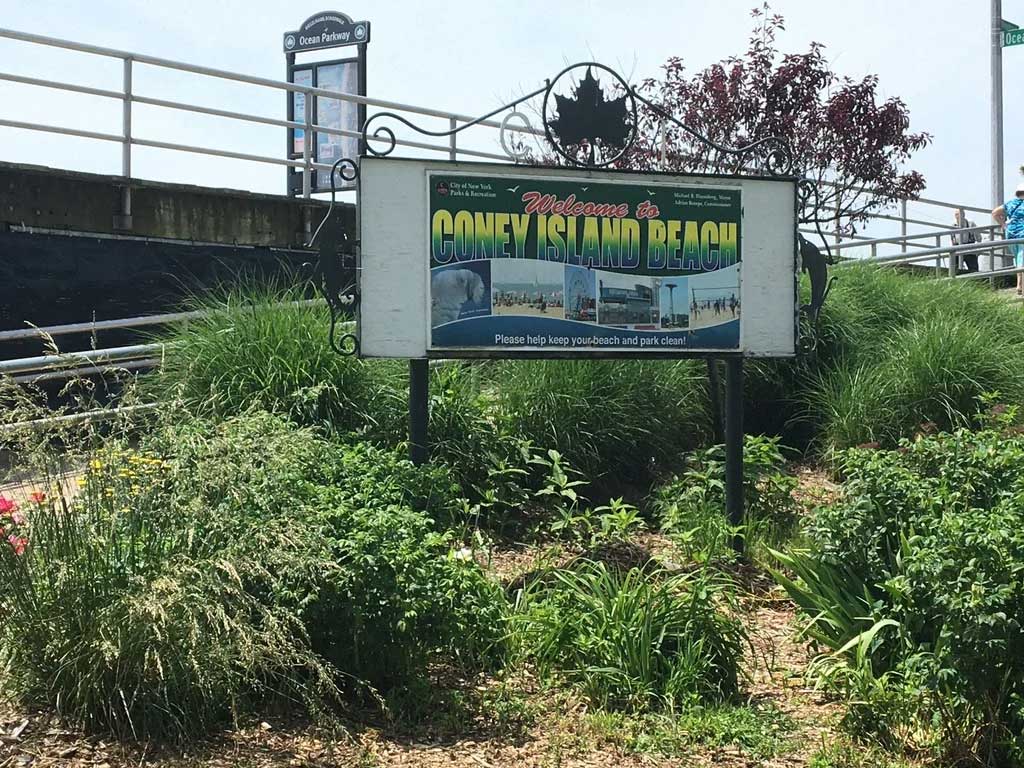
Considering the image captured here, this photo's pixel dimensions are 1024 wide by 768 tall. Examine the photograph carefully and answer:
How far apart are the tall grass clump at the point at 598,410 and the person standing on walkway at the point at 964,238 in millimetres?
10720

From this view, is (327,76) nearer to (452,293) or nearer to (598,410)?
(598,410)

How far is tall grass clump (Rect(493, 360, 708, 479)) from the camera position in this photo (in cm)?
862

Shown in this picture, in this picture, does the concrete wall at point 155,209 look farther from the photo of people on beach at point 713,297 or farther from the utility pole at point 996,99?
the utility pole at point 996,99

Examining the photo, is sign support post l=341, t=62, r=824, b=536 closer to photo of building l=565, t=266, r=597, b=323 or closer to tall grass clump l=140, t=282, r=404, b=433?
photo of building l=565, t=266, r=597, b=323

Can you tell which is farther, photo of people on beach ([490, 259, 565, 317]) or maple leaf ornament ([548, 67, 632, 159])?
maple leaf ornament ([548, 67, 632, 159])

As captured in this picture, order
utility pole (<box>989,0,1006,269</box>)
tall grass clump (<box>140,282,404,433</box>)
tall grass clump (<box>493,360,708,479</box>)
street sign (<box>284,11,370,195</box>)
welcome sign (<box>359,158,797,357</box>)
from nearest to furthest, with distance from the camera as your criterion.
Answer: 1. welcome sign (<box>359,158,797,357</box>)
2. tall grass clump (<box>140,282,404,433</box>)
3. tall grass clump (<box>493,360,708,479</box>)
4. street sign (<box>284,11,370,195</box>)
5. utility pole (<box>989,0,1006,269</box>)

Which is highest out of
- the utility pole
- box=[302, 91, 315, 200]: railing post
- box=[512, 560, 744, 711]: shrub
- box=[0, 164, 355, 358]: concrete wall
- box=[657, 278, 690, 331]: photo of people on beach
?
the utility pole

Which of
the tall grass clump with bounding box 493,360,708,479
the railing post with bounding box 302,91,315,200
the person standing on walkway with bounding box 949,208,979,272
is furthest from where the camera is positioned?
the person standing on walkway with bounding box 949,208,979,272

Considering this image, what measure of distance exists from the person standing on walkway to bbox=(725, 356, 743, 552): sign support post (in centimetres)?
1150

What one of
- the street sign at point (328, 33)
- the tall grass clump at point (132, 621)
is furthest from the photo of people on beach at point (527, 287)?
the street sign at point (328, 33)

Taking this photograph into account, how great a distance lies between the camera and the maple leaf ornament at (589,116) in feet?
26.7

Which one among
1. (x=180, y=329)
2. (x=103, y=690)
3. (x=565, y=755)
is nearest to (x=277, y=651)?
(x=103, y=690)

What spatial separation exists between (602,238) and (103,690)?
165 inches

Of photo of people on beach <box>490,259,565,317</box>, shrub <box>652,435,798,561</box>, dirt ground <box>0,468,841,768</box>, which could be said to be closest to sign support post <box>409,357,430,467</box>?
photo of people on beach <box>490,259,565,317</box>
